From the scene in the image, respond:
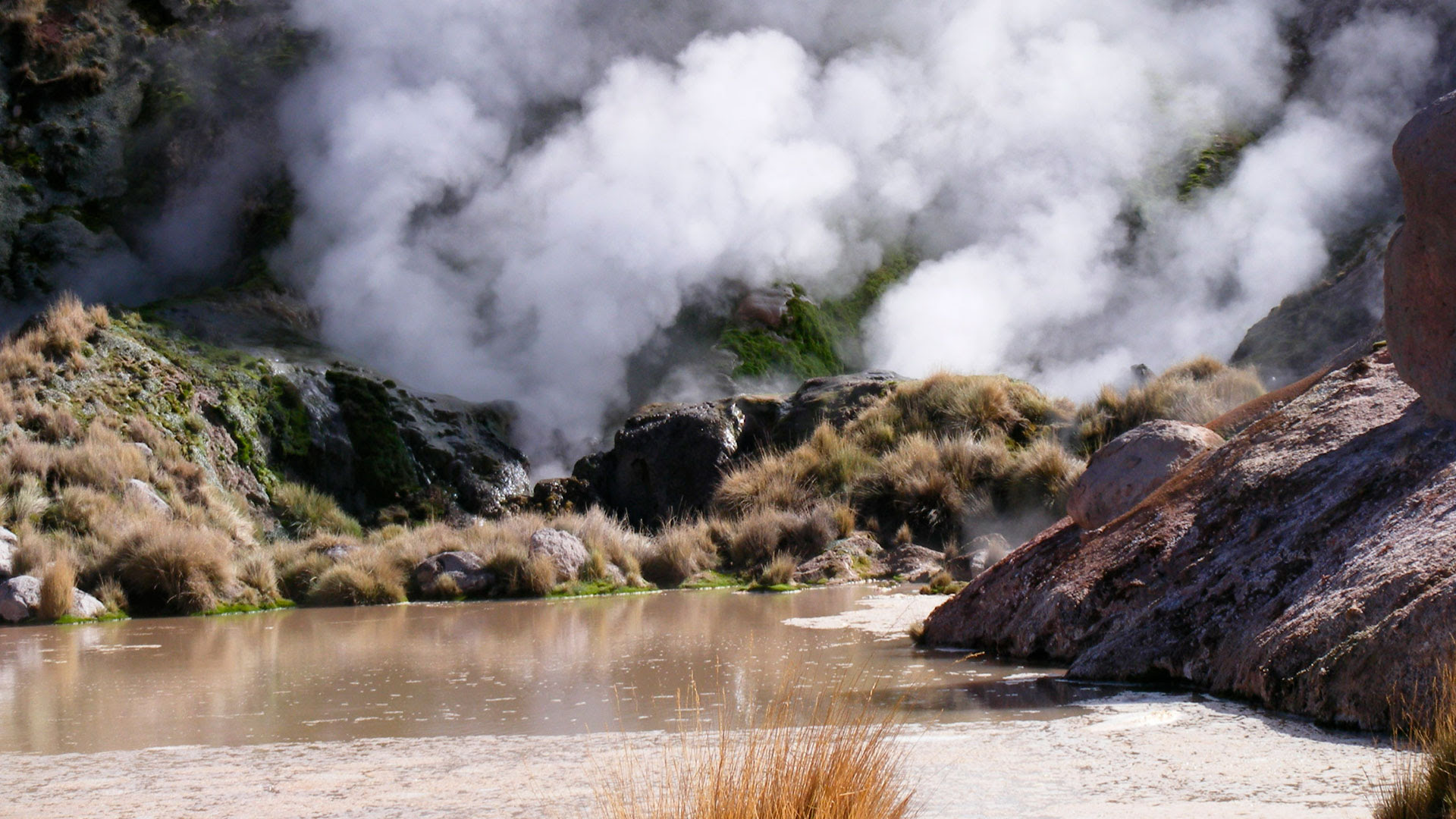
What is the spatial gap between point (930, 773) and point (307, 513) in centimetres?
1139

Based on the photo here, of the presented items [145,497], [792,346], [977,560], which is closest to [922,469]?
[977,560]

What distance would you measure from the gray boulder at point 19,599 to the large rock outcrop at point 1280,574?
6.24m

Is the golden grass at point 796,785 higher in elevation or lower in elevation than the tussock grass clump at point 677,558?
lower

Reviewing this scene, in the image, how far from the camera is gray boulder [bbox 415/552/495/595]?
9.29 m

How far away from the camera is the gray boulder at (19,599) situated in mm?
7828

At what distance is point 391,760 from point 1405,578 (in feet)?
9.65

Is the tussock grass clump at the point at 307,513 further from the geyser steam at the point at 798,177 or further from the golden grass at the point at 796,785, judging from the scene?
the golden grass at the point at 796,785

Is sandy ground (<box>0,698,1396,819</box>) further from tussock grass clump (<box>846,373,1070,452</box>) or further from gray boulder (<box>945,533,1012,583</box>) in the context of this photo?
tussock grass clump (<box>846,373,1070,452</box>)

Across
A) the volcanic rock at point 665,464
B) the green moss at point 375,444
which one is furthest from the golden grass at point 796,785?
the green moss at point 375,444

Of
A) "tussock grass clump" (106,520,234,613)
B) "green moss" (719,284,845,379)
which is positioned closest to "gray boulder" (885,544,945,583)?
"tussock grass clump" (106,520,234,613)

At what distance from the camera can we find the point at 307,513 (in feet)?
42.3

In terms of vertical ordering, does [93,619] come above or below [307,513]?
below

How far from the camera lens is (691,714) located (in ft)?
12.2

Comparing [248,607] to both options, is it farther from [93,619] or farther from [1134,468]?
[1134,468]
